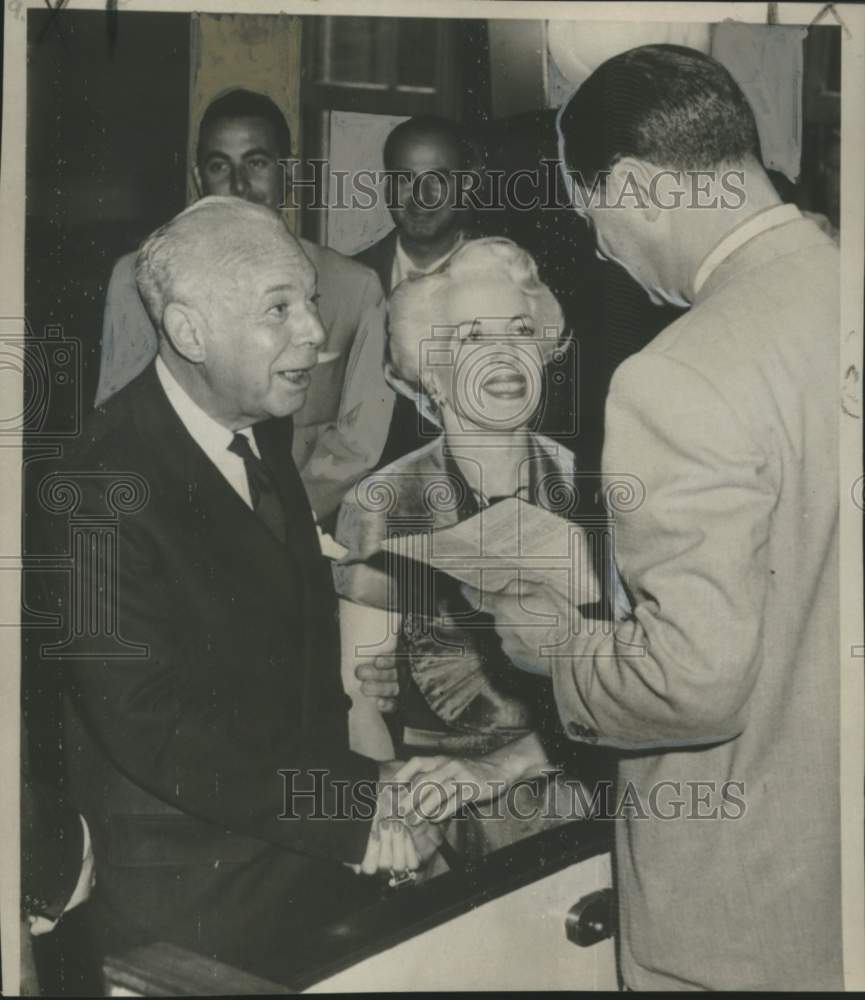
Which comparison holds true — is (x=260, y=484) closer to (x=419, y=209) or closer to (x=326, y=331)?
(x=326, y=331)

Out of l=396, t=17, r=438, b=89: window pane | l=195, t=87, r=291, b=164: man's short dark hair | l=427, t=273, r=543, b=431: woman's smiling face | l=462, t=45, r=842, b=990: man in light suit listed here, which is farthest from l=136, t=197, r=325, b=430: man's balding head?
l=462, t=45, r=842, b=990: man in light suit

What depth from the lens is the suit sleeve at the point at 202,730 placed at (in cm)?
260

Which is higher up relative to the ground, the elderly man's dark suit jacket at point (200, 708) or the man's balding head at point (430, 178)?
the man's balding head at point (430, 178)

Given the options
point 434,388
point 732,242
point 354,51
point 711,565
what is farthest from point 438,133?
point 711,565

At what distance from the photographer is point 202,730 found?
8.54ft

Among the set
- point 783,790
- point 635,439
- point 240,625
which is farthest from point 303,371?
point 783,790

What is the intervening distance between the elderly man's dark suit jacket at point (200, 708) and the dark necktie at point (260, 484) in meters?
0.02

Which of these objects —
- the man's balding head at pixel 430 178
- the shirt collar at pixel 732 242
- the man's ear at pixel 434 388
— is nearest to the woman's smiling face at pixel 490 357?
the man's ear at pixel 434 388

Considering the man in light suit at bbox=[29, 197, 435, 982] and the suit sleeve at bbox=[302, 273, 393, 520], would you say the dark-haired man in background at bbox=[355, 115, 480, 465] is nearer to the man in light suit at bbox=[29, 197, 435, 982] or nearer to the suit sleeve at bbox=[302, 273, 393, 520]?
the suit sleeve at bbox=[302, 273, 393, 520]

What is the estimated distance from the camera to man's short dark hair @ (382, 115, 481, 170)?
2670mm

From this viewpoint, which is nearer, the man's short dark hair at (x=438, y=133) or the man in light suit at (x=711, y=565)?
the man in light suit at (x=711, y=565)

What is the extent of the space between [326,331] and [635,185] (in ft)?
2.41

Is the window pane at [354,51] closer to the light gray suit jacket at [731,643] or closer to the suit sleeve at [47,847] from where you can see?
the light gray suit jacket at [731,643]

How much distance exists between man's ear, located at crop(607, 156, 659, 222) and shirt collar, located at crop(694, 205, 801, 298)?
0.15 metres
